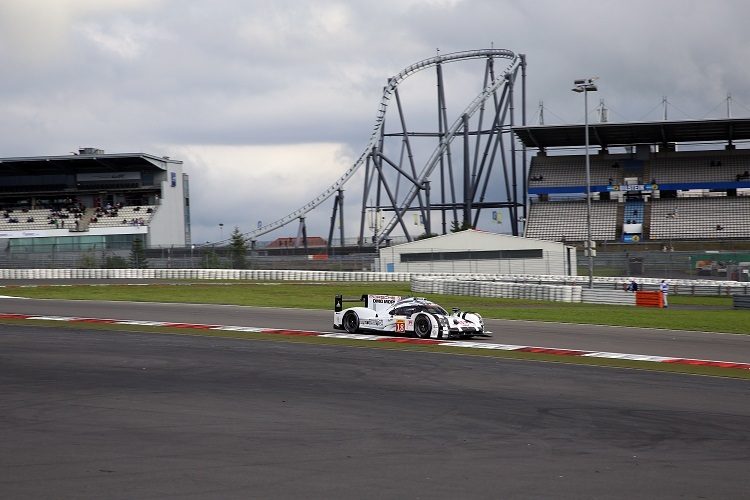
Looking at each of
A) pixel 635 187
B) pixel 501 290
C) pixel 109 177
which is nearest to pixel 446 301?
pixel 501 290

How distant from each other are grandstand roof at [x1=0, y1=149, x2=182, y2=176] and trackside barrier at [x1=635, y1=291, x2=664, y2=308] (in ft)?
171

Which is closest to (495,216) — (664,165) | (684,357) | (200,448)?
(664,165)

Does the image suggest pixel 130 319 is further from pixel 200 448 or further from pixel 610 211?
pixel 610 211

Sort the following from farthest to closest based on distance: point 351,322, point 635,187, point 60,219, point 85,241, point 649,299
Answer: point 60,219, point 85,241, point 635,187, point 649,299, point 351,322

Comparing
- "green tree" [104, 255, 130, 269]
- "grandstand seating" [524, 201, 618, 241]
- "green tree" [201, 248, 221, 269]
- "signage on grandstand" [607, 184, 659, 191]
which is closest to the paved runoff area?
"green tree" [201, 248, 221, 269]

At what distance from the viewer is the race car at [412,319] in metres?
21.1

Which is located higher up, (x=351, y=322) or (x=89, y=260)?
(x=89, y=260)

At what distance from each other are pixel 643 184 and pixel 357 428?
2438 inches

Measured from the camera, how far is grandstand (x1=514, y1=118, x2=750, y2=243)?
6378cm

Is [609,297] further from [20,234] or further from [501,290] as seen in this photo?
[20,234]

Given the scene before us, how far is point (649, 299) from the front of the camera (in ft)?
115

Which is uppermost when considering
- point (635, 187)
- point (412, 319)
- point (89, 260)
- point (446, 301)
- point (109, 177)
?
point (109, 177)

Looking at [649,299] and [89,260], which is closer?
[649,299]

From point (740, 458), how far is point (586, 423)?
217 cm
